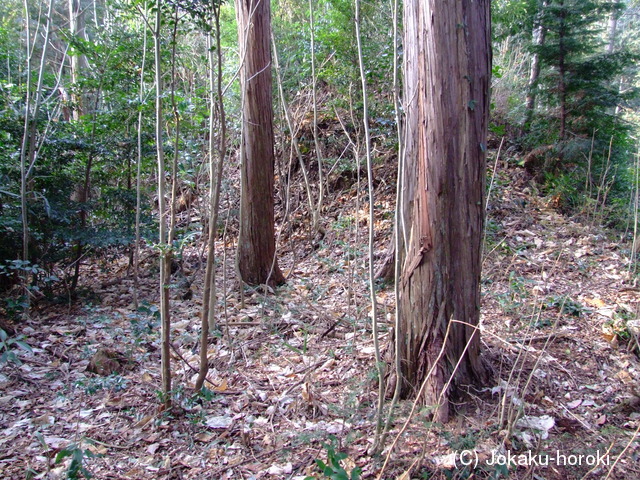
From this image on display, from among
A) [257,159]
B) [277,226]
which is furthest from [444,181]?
[277,226]

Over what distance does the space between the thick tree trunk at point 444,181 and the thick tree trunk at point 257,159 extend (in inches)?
114

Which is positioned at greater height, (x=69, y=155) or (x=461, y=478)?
(x=69, y=155)

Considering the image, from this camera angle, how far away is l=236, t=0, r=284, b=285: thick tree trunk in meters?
5.38

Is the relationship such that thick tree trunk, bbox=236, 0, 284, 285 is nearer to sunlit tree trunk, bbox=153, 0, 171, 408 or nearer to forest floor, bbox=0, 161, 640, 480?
forest floor, bbox=0, 161, 640, 480

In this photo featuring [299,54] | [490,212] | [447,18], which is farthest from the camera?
[299,54]

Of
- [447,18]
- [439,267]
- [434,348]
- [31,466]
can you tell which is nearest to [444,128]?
[447,18]

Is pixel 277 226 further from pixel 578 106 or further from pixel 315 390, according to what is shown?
pixel 578 106

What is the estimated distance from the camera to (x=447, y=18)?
262 cm

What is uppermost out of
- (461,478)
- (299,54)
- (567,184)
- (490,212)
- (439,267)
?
(299,54)

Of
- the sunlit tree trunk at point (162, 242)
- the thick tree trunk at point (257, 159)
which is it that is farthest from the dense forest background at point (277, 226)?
the thick tree trunk at point (257, 159)

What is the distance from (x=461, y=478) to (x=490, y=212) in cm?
492

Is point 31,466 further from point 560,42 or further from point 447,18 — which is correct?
point 560,42

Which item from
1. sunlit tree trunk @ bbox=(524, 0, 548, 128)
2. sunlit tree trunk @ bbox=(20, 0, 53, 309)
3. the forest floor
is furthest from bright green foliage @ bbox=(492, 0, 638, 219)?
sunlit tree trunk @ bbox=(20, 0, 53, 309)

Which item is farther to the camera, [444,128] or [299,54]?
[299,54]
